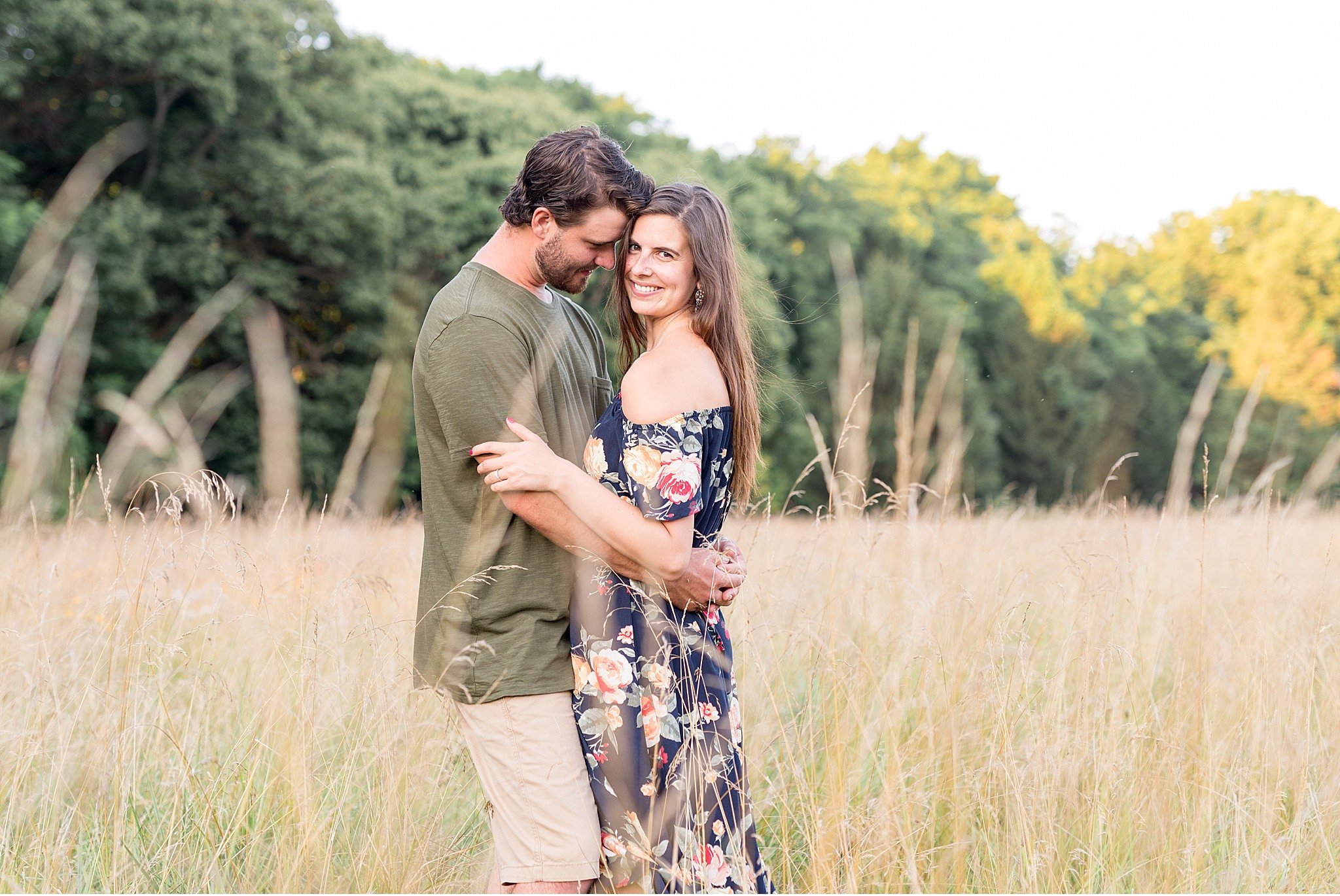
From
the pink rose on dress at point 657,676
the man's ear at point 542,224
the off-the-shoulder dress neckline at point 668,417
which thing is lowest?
the pink rose on dress at point 657,676

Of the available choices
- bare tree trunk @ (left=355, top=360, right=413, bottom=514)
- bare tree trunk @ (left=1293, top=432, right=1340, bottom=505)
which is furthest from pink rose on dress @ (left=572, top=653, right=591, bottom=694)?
bare tree trunk @ (left=1293, top=432, right=1340, bottom=505)

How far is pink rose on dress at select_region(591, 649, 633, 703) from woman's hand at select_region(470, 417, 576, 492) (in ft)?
1.35

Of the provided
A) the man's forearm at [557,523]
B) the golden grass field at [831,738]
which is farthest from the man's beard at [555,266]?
the golden grass field at [831,738]

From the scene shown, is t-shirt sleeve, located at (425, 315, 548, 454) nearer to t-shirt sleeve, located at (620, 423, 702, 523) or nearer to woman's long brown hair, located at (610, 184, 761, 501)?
t-shirt sleeve, located at (620, 423, 702, 523)

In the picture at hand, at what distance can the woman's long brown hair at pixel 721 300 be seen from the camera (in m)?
2.27

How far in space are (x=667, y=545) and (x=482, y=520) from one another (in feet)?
1.37

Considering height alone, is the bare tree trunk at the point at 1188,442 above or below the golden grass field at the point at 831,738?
above

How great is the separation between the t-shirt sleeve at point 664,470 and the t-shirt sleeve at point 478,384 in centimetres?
21

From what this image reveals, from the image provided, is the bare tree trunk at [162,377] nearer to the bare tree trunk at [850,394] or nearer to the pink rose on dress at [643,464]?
the pink rose on dress at [643,464]

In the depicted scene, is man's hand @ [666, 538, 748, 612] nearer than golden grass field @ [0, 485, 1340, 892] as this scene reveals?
Yes

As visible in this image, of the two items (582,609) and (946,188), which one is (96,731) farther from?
(946,188)

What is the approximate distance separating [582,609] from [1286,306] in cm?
3487

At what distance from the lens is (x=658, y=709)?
7.14 feet

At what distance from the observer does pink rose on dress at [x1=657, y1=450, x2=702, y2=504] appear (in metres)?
2.07
